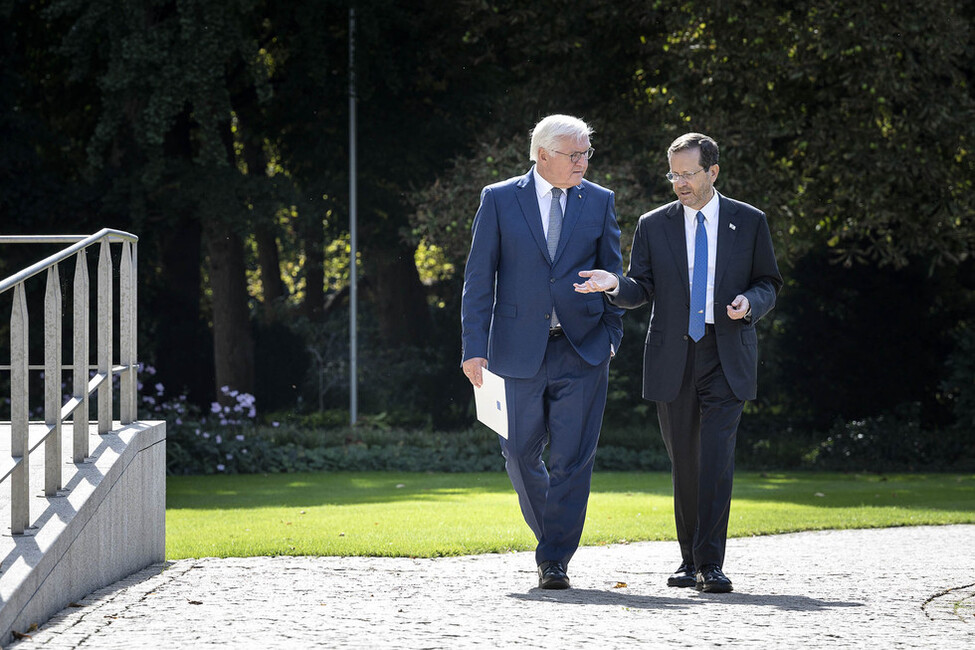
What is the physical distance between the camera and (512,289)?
583cm

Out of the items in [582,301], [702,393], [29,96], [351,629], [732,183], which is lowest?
[351,629]

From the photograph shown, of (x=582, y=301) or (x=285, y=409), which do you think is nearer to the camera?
(x=582, y=301)

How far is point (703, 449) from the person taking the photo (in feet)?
19.1

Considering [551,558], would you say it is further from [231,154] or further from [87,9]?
[231,154]

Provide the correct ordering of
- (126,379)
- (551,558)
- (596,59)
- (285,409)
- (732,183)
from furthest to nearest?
(285,409)
(596,59)
(732,183)
(126,379)
(551,558)

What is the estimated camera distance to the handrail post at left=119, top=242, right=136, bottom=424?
6.74 meters

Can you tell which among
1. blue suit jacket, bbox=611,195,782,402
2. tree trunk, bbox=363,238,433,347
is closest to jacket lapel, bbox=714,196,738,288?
blue suit jacket, bbox=611,195,782,402

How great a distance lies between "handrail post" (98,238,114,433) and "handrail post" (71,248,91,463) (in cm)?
35

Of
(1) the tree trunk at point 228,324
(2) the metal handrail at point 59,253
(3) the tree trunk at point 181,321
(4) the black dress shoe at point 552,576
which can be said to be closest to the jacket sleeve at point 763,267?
(4) the black dress shoe at point 552,576

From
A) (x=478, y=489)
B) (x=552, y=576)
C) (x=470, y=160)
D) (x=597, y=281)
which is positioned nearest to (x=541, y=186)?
(x=597, y=281)

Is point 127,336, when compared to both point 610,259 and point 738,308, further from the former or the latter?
point 738,308

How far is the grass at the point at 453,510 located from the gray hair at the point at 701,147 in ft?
8.84

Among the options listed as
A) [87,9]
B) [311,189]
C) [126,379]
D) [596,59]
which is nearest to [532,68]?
[596,59]

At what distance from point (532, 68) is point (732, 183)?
4.29m
